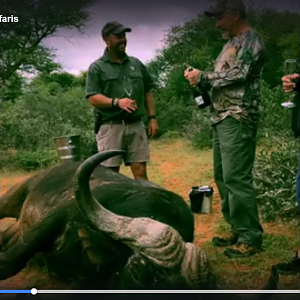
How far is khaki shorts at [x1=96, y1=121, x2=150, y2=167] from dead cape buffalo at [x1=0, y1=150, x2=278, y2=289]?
0.60 meters

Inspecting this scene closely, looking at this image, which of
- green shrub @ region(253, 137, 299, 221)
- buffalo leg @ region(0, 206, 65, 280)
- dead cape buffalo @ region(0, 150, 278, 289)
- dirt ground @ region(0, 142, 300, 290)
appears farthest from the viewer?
green shrub @ region(253, 137, 299, 221)

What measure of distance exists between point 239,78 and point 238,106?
0.53 feet

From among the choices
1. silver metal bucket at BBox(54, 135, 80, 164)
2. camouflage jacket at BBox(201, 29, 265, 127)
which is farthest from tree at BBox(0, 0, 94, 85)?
camouflage jacket at BBox(201, 29, 265, 127)

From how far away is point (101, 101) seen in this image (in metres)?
3.35

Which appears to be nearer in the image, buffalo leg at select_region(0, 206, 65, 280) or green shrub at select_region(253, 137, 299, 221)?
buffalo leg at select_region(0, 206, 65, 280)

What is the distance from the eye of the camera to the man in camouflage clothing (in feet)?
9.64

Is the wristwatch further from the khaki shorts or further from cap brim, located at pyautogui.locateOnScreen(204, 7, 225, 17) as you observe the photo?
cap brim, located at pyautogui.locateOnScreen(204, 7, 225, 17)

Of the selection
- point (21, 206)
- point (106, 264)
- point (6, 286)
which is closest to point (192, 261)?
point (106, 264)

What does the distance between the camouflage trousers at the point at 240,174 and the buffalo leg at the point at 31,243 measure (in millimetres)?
1107

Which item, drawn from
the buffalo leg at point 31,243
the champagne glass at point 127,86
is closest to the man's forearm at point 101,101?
the champagne glass at point 127,86

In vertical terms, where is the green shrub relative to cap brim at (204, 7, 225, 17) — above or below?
below

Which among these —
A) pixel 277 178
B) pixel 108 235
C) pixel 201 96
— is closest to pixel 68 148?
pixel 201 96

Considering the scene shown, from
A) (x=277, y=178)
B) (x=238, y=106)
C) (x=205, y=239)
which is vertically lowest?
(x=205, y=239)

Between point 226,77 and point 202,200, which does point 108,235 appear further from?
point 202,200
